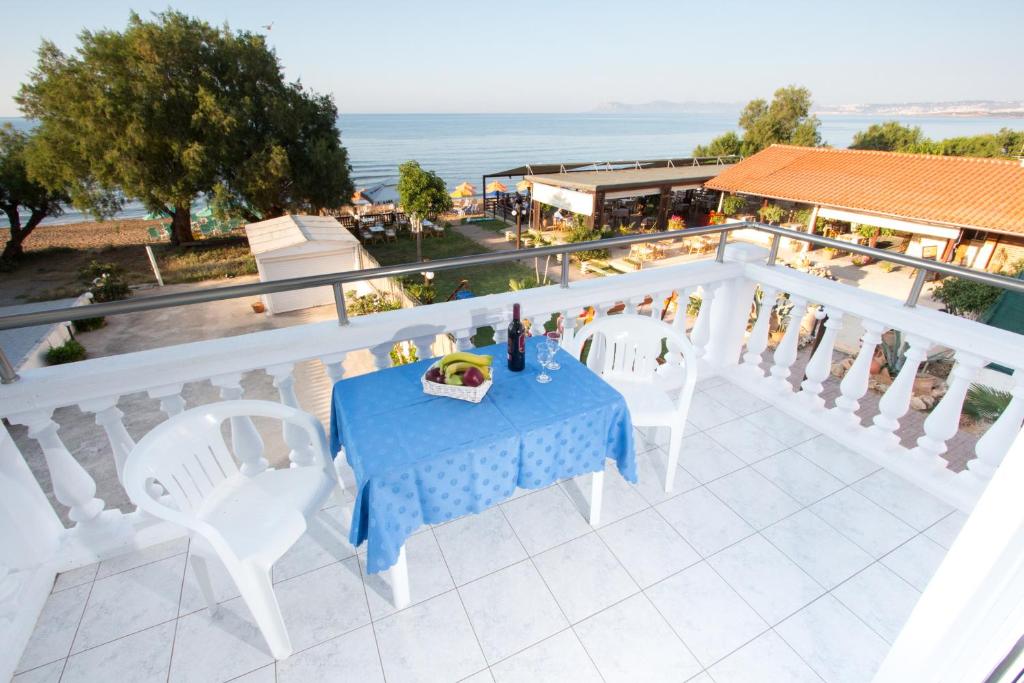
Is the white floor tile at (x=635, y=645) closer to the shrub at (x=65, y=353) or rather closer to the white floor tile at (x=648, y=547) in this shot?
the white floor tile at (x=648, y=547)

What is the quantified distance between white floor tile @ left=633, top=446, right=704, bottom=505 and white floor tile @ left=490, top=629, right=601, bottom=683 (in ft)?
2.68

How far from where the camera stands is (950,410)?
2146 millimetres

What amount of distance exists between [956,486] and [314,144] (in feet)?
64.8

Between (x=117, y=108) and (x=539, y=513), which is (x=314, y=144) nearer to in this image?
(x=117, y=108)

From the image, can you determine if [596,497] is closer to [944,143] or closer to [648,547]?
[648,547]

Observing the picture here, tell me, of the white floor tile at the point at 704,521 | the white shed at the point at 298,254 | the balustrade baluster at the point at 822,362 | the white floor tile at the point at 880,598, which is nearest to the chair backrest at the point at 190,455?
the white floor tile at the point at 704,521

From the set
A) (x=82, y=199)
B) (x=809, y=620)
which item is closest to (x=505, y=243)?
(x=82, y=199)

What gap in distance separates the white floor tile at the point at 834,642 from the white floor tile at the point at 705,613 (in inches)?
5.1

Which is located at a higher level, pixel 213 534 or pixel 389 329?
pixel 389 329

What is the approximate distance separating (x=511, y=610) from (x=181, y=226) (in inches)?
875

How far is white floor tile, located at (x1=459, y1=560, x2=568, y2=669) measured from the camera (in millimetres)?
1614

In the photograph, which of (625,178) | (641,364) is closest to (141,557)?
(641,364)

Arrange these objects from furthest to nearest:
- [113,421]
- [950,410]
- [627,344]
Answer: [627,344] → [950,410] → [113,421]

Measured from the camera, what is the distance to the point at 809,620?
1681mm
